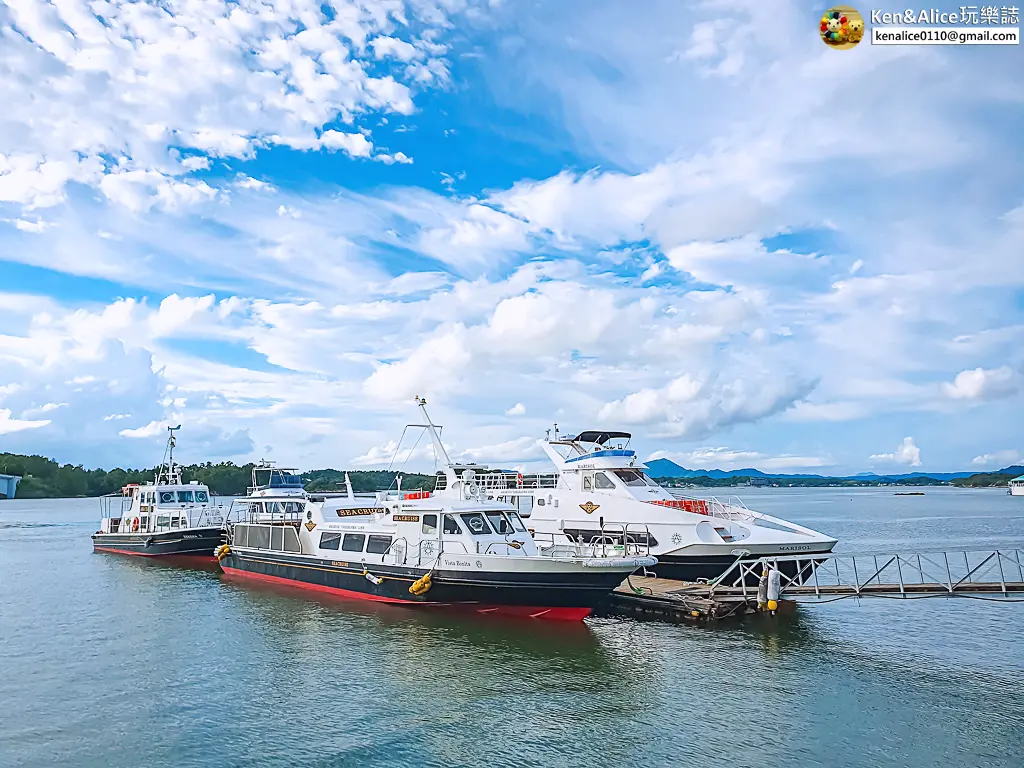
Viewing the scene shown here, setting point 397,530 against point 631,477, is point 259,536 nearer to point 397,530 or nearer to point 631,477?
point 397,530

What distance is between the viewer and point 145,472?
170625mm

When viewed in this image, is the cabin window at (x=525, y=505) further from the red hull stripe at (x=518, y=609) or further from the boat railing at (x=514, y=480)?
the red hull stripe at (x=518, y=609)

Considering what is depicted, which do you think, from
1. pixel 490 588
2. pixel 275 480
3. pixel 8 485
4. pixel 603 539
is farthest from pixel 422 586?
pixel 8 485

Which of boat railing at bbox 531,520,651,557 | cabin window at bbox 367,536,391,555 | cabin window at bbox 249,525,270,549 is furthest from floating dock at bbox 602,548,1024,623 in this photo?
cabin window at bbox 249,525,270,549

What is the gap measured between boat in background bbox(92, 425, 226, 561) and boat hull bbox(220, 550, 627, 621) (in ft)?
57.4

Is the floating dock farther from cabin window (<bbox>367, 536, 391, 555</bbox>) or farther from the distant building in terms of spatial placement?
the distant building

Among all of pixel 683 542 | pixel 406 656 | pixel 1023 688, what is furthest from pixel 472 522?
pixel 1023 688

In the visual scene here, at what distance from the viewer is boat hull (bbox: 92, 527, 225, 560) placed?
43.7 metres

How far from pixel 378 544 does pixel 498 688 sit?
11563 mm

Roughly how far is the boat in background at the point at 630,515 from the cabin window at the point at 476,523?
9.23 feet

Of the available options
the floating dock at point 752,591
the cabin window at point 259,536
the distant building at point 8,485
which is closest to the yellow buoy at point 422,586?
Answer: the floating dock at point 752,591

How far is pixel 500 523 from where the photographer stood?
27141 mm

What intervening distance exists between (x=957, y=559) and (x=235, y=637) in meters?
44.2

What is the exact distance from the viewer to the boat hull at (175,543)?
4372 centimetres
